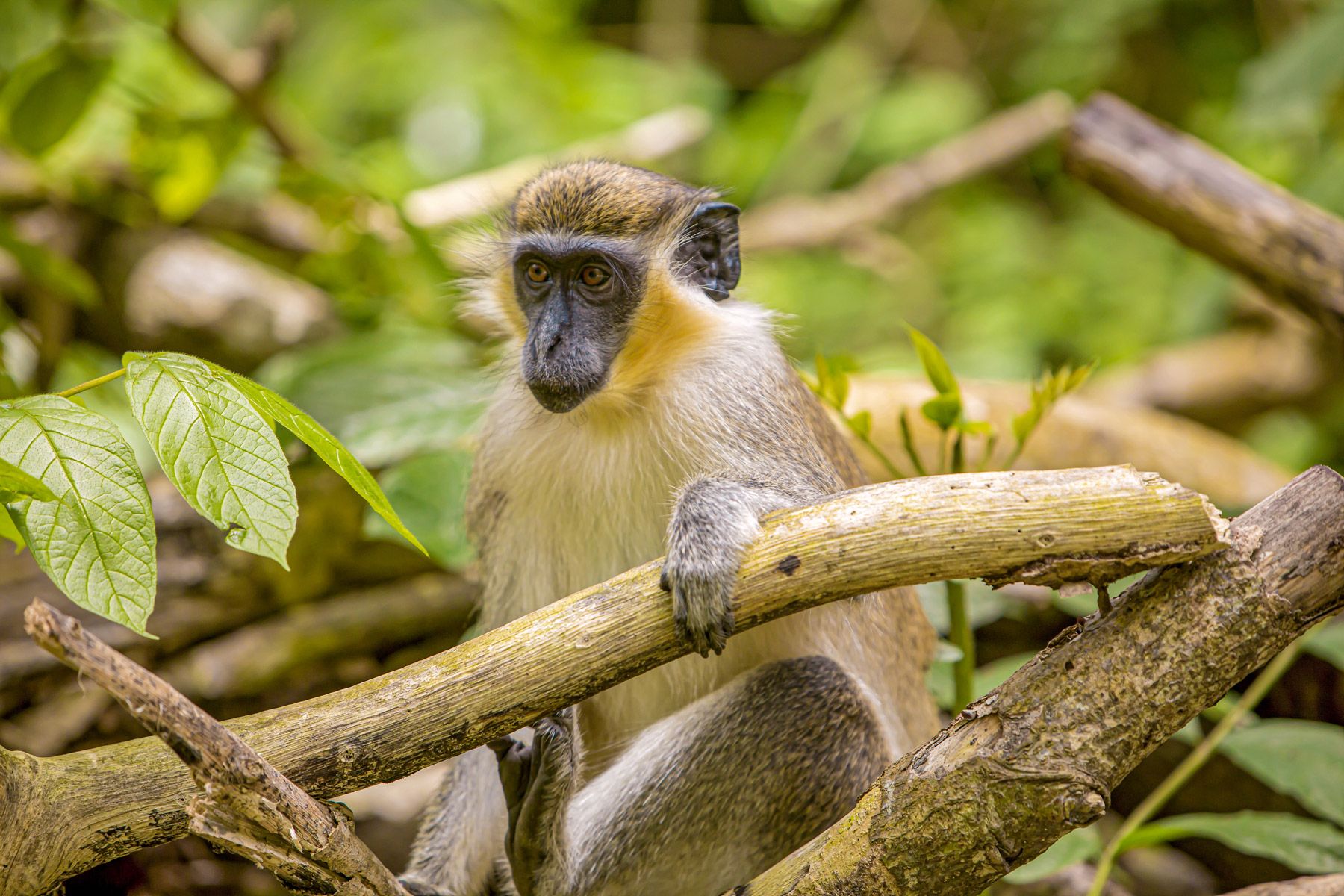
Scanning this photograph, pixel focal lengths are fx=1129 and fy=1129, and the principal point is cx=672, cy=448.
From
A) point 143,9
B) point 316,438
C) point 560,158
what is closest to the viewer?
point 316,438

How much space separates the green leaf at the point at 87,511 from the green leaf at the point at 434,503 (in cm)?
155

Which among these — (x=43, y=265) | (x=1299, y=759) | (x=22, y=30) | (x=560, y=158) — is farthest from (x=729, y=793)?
(x=560, y=158)

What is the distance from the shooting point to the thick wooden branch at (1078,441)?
4934 millimetres

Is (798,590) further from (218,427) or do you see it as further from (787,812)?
(218,427)

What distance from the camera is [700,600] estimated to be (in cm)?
211

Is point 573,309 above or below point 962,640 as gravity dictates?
above

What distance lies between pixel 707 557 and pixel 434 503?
1.60 m

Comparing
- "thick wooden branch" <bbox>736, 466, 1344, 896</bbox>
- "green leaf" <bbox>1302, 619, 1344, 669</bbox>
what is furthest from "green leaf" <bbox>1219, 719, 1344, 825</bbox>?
"thick wooden branch" <bbox>736, 466, 1344, 896</bbox>

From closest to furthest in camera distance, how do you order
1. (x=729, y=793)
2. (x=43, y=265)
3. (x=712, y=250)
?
(x=729, y=793)
(x=712, y=250)
(x=43, y=265)

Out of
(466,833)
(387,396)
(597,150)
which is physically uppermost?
(597,150)

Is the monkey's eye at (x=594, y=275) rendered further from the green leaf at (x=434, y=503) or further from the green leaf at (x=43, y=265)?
the green leaf at (x=43, y=265)

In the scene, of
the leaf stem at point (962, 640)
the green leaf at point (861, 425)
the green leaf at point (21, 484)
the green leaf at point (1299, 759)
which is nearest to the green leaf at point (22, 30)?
the green leaf at point (21, 484)

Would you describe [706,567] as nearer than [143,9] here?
Yes

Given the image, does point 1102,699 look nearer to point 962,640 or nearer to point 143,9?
point 962,640
